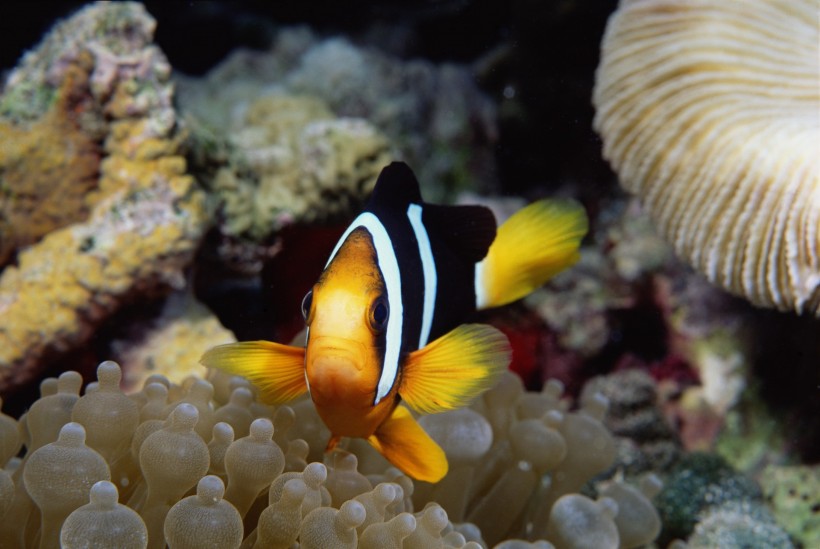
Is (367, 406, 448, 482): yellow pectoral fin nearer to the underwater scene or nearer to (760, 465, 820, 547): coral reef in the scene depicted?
the underwater scene

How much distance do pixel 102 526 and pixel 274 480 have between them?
265 mm

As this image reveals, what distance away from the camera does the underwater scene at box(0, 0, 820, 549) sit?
1070 millimetres

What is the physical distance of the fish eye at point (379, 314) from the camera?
1.03 metres

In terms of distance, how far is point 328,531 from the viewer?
98cm

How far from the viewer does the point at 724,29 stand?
197cm

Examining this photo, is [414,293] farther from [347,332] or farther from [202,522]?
[202,522]

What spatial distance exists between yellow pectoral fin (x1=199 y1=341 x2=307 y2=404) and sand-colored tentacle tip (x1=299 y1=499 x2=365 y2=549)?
0.87ft

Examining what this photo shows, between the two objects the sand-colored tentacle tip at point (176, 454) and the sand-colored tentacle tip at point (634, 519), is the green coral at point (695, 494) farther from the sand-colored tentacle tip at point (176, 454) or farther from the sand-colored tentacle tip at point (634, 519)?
the sand-colored tentacle tip at point (176, 454)

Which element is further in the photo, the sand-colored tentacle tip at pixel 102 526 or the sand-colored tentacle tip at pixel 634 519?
the sand-colored tentacle tip at pixel 634 519

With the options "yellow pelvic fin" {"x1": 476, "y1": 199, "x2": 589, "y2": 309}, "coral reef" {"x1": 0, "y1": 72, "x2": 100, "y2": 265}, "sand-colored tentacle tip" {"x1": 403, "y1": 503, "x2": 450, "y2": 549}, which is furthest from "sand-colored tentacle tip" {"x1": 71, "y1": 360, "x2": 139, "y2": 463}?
"coral reef" {"x1": 0, "y1": 72, "x2": 100, "y2": 265}

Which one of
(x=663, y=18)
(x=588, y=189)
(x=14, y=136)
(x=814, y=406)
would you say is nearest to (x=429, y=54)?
(x=588, y=189)

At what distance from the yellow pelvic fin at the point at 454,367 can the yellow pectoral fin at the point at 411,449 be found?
9 cm

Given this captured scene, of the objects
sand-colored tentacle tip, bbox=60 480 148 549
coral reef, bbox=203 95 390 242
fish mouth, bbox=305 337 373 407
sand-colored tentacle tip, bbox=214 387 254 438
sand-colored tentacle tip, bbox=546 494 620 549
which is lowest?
sand-colored tentacle tip, bbox=546 494 620 549

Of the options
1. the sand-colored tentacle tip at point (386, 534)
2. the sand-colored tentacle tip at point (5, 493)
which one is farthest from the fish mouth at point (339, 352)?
the sand-colored tentacle tip at point (5, 493)
